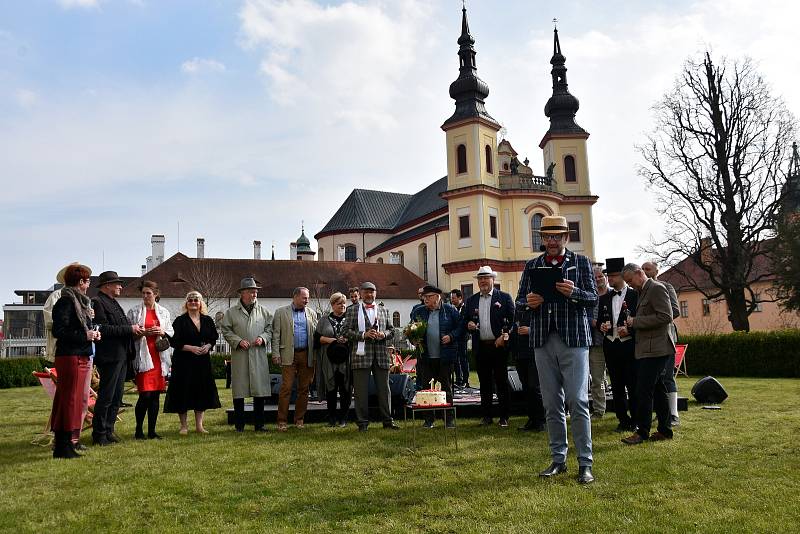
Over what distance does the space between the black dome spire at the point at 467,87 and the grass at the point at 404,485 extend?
39.0 m

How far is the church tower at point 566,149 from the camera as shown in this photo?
48.7 metres

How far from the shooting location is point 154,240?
192 ft

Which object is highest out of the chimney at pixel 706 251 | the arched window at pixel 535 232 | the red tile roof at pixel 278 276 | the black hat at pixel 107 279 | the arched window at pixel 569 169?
the arched window at pixel 569 169

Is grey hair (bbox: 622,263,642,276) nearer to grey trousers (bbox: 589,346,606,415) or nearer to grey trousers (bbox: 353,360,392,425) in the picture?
grey trousers (bbox: 589,346,606,415)

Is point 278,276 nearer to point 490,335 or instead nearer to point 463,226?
point 463,226

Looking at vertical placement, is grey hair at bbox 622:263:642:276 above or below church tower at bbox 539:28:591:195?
below

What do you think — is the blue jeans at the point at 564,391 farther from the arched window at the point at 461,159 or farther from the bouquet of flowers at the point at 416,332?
the arched window at the point at 461,159

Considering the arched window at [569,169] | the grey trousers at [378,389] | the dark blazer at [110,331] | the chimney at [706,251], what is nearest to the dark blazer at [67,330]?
the dark blazer at [110,331]

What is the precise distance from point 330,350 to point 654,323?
450 cm

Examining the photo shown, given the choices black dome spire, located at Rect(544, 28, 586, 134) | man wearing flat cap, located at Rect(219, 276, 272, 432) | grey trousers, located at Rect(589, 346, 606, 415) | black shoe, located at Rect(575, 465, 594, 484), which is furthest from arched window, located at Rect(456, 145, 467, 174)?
black shoe, located at Rect(575, 465, 594, 484)

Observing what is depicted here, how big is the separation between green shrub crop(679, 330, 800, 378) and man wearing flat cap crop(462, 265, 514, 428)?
15.3m

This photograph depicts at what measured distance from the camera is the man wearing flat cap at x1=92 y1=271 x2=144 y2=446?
7.75 metres

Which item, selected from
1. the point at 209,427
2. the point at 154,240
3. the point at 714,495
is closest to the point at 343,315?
the point at 209,427

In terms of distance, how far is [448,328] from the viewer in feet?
30.3
